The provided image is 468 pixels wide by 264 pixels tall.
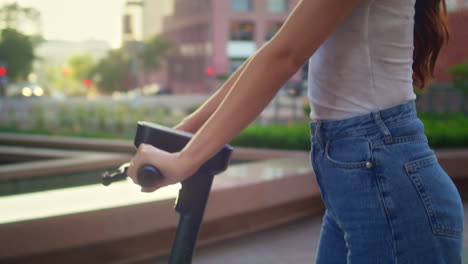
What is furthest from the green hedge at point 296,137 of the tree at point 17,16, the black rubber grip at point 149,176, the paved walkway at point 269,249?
the tree at point 17,16

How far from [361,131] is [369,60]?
0.14 metres

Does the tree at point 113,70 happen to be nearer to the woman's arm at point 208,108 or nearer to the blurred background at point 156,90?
the blurred background at point 156,90

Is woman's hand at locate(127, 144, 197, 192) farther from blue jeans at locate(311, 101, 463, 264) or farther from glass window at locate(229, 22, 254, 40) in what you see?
glass window at locate(229, 22, 254, 40)

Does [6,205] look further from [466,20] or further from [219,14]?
[219,14]

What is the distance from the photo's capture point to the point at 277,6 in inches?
1981

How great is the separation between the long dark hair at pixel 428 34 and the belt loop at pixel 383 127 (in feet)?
1.11

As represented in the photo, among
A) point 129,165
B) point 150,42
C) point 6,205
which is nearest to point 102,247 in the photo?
point 6,205

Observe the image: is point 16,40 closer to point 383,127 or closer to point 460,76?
point 460,76

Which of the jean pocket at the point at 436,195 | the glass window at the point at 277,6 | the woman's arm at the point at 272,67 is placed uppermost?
the woman's arm at the point at 272,67

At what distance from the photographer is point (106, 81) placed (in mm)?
59312

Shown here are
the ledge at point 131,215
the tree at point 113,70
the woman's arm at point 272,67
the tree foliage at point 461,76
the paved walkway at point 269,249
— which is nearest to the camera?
the woman's arm at point 272,67

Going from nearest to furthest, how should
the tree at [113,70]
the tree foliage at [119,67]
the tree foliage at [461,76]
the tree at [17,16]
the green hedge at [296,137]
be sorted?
the green hedge at [296,137] → the tree foliage at [461,76] → the tree at [17,16] → the tree foliage at [119,67] → the tree at [113,70]

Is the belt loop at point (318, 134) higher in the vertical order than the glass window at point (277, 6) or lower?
higher

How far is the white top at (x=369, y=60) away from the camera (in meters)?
1.20
